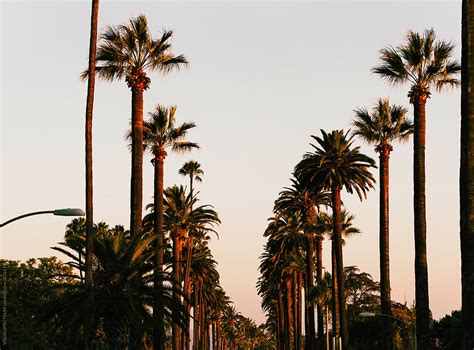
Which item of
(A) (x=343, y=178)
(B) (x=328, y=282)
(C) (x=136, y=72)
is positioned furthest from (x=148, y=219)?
(B) (x=328, y=282)

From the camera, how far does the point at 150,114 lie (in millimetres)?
57375

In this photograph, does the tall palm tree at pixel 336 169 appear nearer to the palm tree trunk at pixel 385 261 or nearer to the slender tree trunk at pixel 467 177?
the palm tree trunk at pixel 385 261

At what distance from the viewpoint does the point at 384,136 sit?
63688mm

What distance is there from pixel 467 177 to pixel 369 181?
1999 inches

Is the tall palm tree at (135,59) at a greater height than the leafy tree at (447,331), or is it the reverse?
the tall palm tree at (135,59)

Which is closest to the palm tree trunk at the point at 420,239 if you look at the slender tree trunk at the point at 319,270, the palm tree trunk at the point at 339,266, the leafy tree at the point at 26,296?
the palm tree trunk at the point at 339,266

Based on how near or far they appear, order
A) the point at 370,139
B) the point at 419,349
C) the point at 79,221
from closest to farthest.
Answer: the point at 419,349 → the point at 370,139 → the point at 79,221

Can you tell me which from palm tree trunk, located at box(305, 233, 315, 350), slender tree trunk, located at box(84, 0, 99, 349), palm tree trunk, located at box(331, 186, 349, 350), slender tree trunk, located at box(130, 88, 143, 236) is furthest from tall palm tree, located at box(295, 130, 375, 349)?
slender tree trunk, located at box(84, 0, 99, 349)

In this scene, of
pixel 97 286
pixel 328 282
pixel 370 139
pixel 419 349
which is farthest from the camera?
pixel 328 282

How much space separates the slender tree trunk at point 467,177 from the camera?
66.3 feet

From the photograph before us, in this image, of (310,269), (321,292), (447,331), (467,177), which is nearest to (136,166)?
(447,331)

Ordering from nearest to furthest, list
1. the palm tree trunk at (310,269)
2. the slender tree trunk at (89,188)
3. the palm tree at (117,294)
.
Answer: the slender tree trunk at (89,188)
the palm tree at (117,294)
the palm tree trunk at (310,269)

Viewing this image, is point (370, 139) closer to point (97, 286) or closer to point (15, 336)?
point (97, 286)

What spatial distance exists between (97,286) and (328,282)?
64.4 metres
